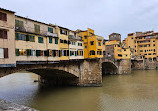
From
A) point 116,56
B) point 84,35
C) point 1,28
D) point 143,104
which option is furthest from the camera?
point 116,56

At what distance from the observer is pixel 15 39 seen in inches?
634

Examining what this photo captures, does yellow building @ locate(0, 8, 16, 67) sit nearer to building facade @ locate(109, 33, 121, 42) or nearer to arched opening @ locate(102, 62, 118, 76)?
arched opening @ locate(102, 62, 118, 76)

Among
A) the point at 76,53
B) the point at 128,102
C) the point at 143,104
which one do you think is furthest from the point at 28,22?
the point at 143,104

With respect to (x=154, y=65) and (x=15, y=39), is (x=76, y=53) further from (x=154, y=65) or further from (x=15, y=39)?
(x=154, y=65)

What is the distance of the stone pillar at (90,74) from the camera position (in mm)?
28484

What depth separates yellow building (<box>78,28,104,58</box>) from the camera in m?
29.2

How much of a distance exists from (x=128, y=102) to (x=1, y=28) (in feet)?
71.9

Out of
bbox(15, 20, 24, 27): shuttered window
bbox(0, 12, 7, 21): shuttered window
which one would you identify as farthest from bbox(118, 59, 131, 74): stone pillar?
bbox(0, 12, 7, 21): shuttered window

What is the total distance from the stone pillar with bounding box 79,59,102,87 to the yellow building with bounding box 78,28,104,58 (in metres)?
1.94

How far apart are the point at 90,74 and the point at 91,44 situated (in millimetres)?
7786

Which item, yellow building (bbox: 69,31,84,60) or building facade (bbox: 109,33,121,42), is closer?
yellow building (bbox: 69,31,84,60)

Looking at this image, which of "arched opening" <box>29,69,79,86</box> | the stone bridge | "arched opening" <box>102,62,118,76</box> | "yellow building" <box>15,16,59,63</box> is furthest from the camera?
"arched opening" <box>102,62,118,76</box>

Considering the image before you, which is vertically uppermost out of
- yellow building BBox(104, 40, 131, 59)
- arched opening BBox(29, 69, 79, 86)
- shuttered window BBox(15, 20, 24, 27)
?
shuttered window BBox(15, 20, 24, 27)

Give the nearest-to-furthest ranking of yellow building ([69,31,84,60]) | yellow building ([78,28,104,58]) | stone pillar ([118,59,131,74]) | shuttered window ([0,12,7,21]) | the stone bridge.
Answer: shuttered window ([0,12,7,21]), the stone bridge, yellow building ([69,31,84,60]), yellow building ([78,28,104,58]), stone pillar ([118,59,131,74])
